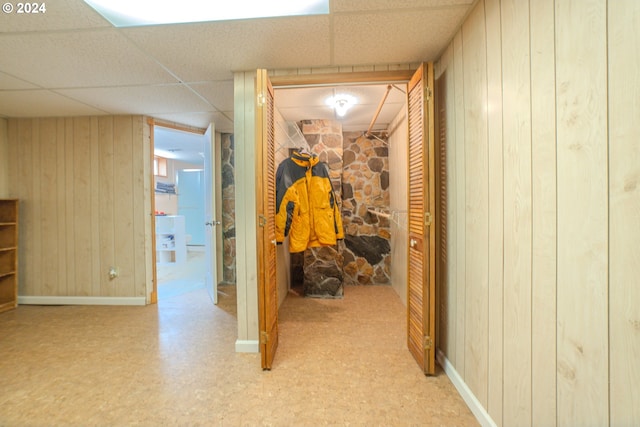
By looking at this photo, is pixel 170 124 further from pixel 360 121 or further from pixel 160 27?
pixel 360 121

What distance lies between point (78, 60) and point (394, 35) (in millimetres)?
2136

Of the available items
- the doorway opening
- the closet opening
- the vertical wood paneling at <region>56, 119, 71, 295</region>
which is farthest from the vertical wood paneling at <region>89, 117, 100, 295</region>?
the closet opening

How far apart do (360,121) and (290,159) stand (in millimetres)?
1115

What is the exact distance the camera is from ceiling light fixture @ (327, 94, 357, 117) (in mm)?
2477

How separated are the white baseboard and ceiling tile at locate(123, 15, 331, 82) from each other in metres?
2.07

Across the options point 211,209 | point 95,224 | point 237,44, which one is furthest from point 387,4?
point 95,224

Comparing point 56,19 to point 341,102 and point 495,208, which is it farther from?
point 495,208

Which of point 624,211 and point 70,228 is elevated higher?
point 624,211

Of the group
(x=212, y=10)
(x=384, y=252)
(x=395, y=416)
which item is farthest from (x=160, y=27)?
(x=384, y=252)

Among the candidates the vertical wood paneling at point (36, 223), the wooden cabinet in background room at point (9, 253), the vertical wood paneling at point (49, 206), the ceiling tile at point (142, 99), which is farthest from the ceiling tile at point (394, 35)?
the wooden cabinet in background room at point (9, 253)

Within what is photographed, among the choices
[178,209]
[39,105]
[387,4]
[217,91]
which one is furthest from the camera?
[178,209]

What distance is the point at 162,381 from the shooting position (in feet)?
5.33

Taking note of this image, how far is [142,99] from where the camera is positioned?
8.04 feet

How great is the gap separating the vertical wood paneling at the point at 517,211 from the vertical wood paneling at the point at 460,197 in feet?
1.20
